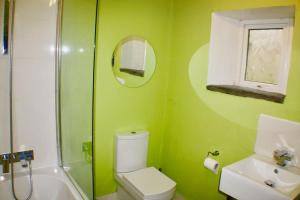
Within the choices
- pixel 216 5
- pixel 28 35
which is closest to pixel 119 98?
pixel 28 35

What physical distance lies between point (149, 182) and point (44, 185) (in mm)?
919

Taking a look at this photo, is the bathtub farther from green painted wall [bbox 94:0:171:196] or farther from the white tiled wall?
green painted wall [bbox 94:0:171:196]

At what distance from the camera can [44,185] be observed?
2156 millimetres

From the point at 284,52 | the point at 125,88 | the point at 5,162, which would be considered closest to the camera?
the point at 284,52

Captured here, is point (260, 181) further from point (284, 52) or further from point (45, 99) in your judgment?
point (45, 99)

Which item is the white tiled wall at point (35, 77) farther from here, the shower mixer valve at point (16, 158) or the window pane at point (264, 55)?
the window pane at point (264, 55)

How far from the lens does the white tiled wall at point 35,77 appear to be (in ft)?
6.59

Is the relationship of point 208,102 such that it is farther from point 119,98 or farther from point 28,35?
point 28,35

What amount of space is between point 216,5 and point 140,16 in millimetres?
724

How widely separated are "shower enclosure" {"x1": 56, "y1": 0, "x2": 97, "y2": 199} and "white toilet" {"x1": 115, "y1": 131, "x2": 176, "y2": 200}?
45 centimetres

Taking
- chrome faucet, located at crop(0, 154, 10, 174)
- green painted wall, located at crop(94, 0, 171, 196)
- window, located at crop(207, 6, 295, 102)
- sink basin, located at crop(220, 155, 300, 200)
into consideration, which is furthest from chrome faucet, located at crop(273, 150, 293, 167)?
chrome faucet, located at crop(0, 154, 10, 174)

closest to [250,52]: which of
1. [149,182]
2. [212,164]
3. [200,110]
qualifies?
[200,110]

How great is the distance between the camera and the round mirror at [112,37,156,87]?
7.77 ft

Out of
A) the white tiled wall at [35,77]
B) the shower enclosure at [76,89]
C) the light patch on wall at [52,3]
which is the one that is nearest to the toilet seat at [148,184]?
the shower enclosure at [76,89]
